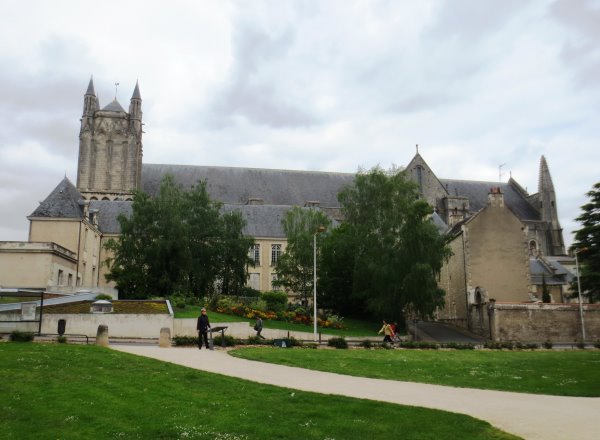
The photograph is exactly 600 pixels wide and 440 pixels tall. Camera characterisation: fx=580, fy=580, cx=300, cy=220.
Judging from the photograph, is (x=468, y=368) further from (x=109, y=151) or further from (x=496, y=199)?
(x=109, y=151)

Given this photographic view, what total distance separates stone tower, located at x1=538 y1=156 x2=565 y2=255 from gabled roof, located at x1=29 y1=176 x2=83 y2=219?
56293 millimetres

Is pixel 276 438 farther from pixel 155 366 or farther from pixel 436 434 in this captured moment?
pixel 155 366

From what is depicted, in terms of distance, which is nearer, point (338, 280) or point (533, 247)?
point (338, 280)

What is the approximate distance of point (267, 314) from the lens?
37.5m

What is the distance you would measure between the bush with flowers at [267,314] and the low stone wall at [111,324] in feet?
25.8

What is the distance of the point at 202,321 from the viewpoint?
21562 mm

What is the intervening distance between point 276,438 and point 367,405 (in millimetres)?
2763

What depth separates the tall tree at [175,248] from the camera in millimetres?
40844

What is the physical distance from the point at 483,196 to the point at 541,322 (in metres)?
41.5

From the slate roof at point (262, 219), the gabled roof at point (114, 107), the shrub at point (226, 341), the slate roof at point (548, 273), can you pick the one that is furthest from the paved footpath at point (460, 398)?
the gabled roof at point (114, 107)

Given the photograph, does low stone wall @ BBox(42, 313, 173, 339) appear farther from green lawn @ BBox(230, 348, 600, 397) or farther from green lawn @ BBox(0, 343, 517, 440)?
green lawn @ BBox(0, 343, 517, 440)

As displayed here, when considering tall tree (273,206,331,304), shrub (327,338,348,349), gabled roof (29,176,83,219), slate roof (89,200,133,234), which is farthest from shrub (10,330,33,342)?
slate roof (89,200,133,234)

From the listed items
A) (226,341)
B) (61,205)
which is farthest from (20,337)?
(61,205)

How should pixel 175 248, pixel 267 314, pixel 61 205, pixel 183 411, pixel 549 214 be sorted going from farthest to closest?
pixel 549 214, pixel 61 205, pixel 175 248, pixel 267 314, pixel 183 411
